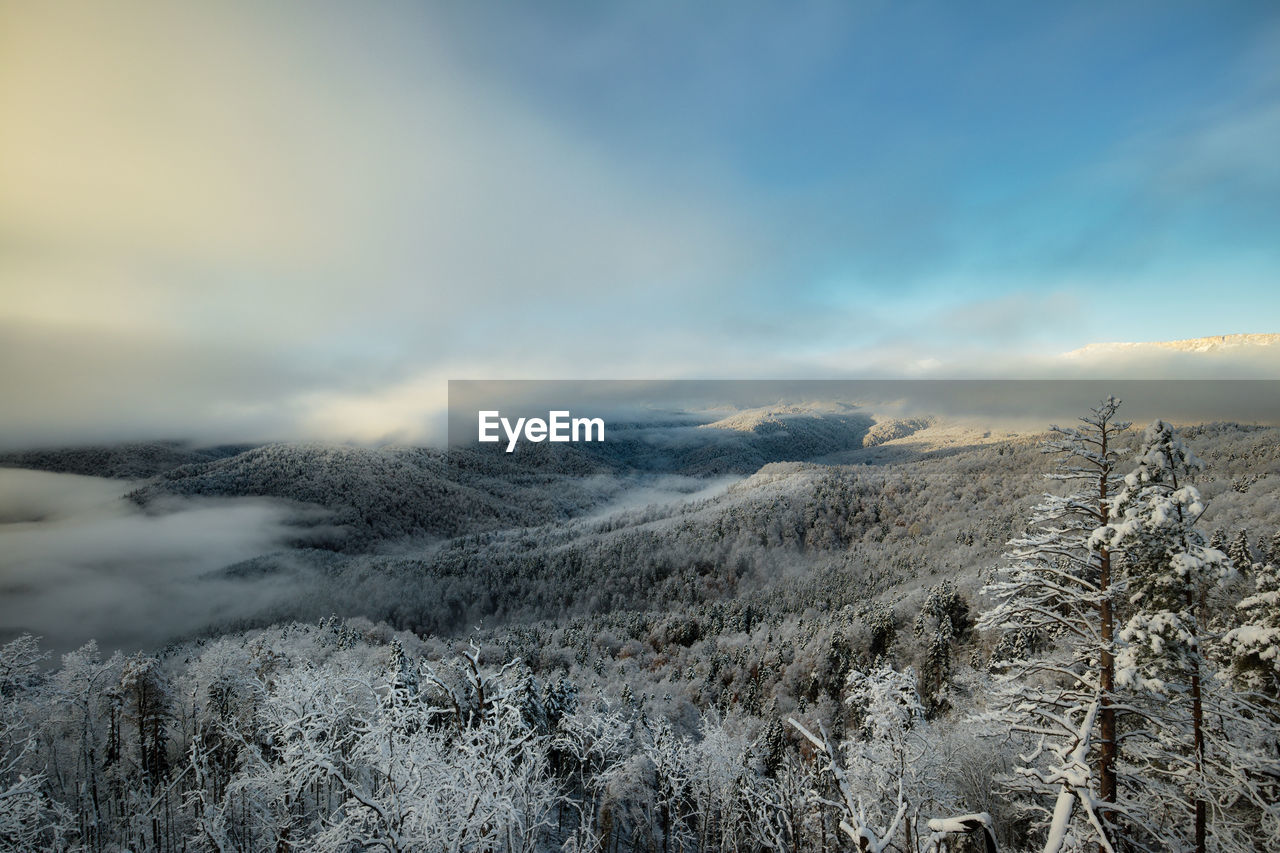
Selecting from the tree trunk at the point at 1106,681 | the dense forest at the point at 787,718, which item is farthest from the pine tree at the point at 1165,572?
the tree trunk at the point at 1106,681

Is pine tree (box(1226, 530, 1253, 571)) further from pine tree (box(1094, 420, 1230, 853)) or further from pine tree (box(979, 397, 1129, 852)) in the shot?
pine tree (box(979, 397, 1129, 852))

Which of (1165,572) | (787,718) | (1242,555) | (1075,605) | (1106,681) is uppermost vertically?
(787,718)

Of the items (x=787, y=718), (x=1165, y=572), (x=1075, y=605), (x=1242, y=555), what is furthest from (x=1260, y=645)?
(x=1242, y=555)

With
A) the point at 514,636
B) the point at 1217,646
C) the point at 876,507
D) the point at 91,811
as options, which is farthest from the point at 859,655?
the point at 876,507

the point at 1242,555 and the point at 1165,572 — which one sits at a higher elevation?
the point at 1165,572

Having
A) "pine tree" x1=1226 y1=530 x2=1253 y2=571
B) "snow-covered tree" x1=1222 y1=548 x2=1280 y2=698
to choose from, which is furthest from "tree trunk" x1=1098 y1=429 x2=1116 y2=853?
"snow-covered tree" x1=1222 y1=548 x2=1280 y2=698

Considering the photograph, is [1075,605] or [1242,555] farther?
[1242,555]

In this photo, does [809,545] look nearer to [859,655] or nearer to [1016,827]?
[859,655]

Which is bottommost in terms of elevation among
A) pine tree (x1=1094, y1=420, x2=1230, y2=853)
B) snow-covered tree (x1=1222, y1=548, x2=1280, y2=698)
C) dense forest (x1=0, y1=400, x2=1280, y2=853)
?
dense forest (x1=0, y1=400, x2=1280, y2=853)

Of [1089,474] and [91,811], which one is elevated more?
[1089,474]

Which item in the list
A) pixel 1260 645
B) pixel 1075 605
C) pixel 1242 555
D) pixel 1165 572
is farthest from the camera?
pixel 1242 555

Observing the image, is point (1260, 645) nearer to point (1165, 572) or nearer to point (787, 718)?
point (1165, 572)
